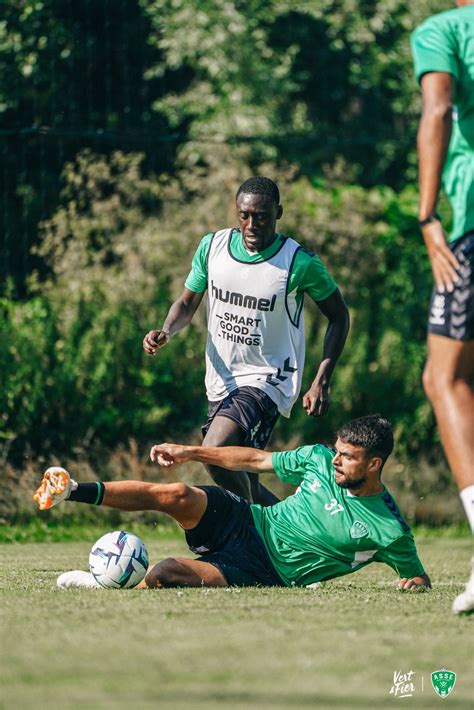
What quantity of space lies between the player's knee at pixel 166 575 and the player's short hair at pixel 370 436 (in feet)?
3.27

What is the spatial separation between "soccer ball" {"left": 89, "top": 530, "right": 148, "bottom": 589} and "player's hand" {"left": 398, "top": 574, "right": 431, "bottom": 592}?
1.25 meters

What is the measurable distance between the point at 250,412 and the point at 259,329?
53 centimetres

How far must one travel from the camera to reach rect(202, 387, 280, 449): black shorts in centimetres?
700

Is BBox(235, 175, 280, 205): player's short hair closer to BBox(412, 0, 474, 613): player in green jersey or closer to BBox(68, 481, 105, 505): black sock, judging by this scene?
BBox(68, 481, 105, 505): black sock

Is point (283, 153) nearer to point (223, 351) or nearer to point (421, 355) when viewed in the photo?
point (421, 355)

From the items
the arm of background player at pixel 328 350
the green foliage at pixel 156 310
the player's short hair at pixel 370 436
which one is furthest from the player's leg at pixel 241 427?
the green foliage at pixel 156 310

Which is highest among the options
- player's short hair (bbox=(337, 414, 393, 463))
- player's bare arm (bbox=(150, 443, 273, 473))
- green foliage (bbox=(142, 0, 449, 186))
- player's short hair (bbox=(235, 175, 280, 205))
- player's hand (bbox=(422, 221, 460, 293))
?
green foliage (bbox=(142, 0, 449, 186))

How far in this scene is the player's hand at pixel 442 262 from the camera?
15.0 feet

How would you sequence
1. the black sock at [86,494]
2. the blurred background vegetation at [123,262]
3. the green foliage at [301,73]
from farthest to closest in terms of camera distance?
the green foliage at [301,73] < the blurred background vegetation at [123,262] < the black sock at [86,494]

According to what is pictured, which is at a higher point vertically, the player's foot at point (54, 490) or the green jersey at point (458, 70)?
the green jersey at point (458, 70)

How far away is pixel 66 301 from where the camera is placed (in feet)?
38.4

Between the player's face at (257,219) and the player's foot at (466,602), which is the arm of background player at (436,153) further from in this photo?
the player's face at (257,219)

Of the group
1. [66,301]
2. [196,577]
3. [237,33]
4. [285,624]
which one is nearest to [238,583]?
[196,577]

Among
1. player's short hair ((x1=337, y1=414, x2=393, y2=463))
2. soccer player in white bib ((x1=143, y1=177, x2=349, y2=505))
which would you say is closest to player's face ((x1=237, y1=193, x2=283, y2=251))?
soccer player in white bib ((x1=143, y1=177, x2=349, y2=505))
